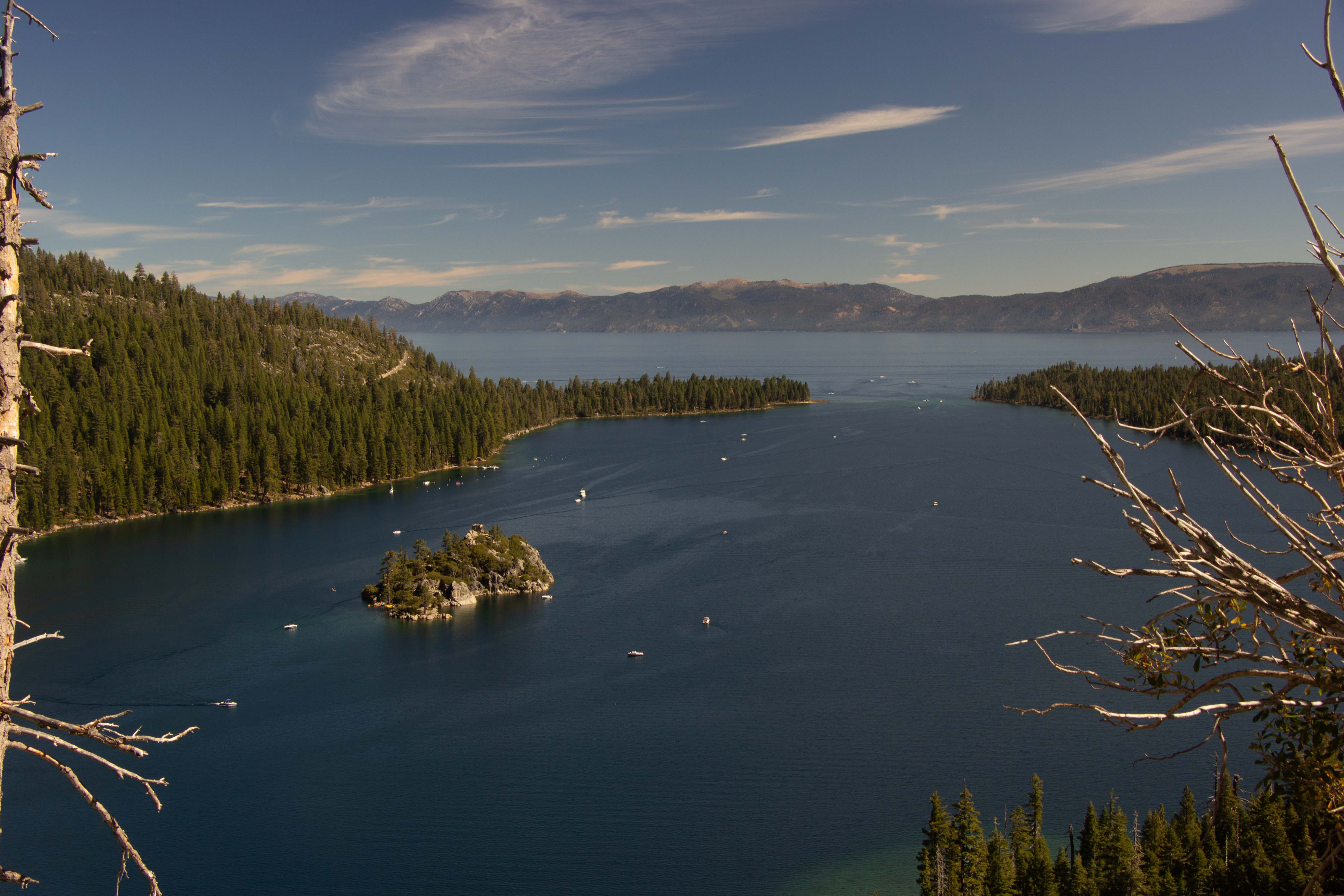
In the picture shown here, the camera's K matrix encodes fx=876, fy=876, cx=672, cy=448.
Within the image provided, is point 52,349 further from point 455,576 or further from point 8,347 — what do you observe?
point 455,576

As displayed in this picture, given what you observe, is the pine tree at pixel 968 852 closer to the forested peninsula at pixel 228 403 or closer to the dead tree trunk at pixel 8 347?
the dead tree trunk at pixel 8 347

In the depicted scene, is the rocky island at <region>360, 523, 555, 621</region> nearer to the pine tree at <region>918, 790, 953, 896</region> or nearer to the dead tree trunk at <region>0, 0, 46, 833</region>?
the pine tree at <region>918, 790, 953, 896</region>

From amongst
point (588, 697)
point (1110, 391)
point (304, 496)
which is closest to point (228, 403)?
point (304, 496)

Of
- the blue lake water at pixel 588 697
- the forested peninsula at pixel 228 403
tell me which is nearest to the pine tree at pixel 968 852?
the blue lake water at pixel 588 697

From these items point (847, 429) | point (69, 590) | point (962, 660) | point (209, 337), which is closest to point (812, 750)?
point (962, 660)

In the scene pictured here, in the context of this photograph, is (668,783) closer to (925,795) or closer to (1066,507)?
(925,795)

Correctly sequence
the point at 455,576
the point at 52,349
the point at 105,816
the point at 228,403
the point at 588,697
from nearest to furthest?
the point at 105,816 → the point at 52,349 → the point at 588,697 → the point at 455,576 → the point at 228,403
